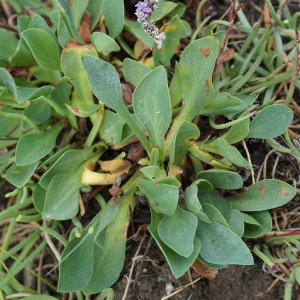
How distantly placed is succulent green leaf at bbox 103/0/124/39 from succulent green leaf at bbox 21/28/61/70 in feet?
0.58

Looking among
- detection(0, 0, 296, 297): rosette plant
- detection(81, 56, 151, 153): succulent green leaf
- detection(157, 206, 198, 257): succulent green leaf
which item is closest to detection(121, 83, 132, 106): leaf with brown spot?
detection(0, 0, 296, 297): rosette plant

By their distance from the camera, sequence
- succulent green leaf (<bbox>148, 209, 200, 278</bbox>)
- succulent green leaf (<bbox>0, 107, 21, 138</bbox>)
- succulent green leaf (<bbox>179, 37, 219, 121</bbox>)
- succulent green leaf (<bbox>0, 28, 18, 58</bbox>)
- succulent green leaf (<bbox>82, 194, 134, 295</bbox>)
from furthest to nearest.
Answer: succulent green leaf (<bbox>0, 28, 18, 58</bbox>)
succulent green leaf (<bbox>0, 107, 21, 138</bbox>)
succulent green leaf (<bbox>82, 194, 134, 295</bbox>)
succulent green leaf (<bbox>179, 37, 219, 121</bbox>)
succulent green leaf (<bbox>148, 209, 200, 278</bbox>)

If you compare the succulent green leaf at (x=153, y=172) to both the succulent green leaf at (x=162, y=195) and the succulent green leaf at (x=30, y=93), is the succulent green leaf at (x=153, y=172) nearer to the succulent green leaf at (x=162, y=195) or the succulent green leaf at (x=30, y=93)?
the succulent green leaf at (x=162, y=195)

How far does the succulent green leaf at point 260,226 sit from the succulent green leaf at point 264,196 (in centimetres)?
3

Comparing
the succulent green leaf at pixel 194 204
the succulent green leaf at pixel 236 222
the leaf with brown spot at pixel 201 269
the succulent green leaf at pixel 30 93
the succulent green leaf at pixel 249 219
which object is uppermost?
the succulent green leaf at pixel 30 93

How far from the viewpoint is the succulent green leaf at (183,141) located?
1.04 meters

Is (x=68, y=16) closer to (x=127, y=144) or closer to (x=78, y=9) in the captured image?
(x=78, y=9)

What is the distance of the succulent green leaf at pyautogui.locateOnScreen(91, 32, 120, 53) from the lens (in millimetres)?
1191

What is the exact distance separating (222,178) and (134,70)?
389 mm

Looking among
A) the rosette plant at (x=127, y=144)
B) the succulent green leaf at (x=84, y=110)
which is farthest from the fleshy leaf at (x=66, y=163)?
the succulent green leaf at (x=84, y=110)

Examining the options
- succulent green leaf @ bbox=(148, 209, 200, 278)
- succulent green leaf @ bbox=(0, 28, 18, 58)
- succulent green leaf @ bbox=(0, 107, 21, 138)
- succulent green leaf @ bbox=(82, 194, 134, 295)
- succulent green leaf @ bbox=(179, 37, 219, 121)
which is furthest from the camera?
succulent green leaf @ bbox=(0, 28, 18, 58)

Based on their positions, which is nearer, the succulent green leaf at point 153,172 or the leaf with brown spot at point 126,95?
the succulent green leaf at point 153,172

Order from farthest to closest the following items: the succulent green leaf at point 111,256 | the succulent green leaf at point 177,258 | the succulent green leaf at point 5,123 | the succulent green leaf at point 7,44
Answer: the succulent green leaf at point 7,44 < the succulent green leaf at point 5,123 < the succulent green leaf at point 111,256 < the succulent green leaf at point 177,258

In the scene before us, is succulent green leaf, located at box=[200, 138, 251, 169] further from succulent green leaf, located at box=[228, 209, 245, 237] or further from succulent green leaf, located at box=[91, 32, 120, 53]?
succulent green leaf, located at box=[91, 32, 120, 53]
